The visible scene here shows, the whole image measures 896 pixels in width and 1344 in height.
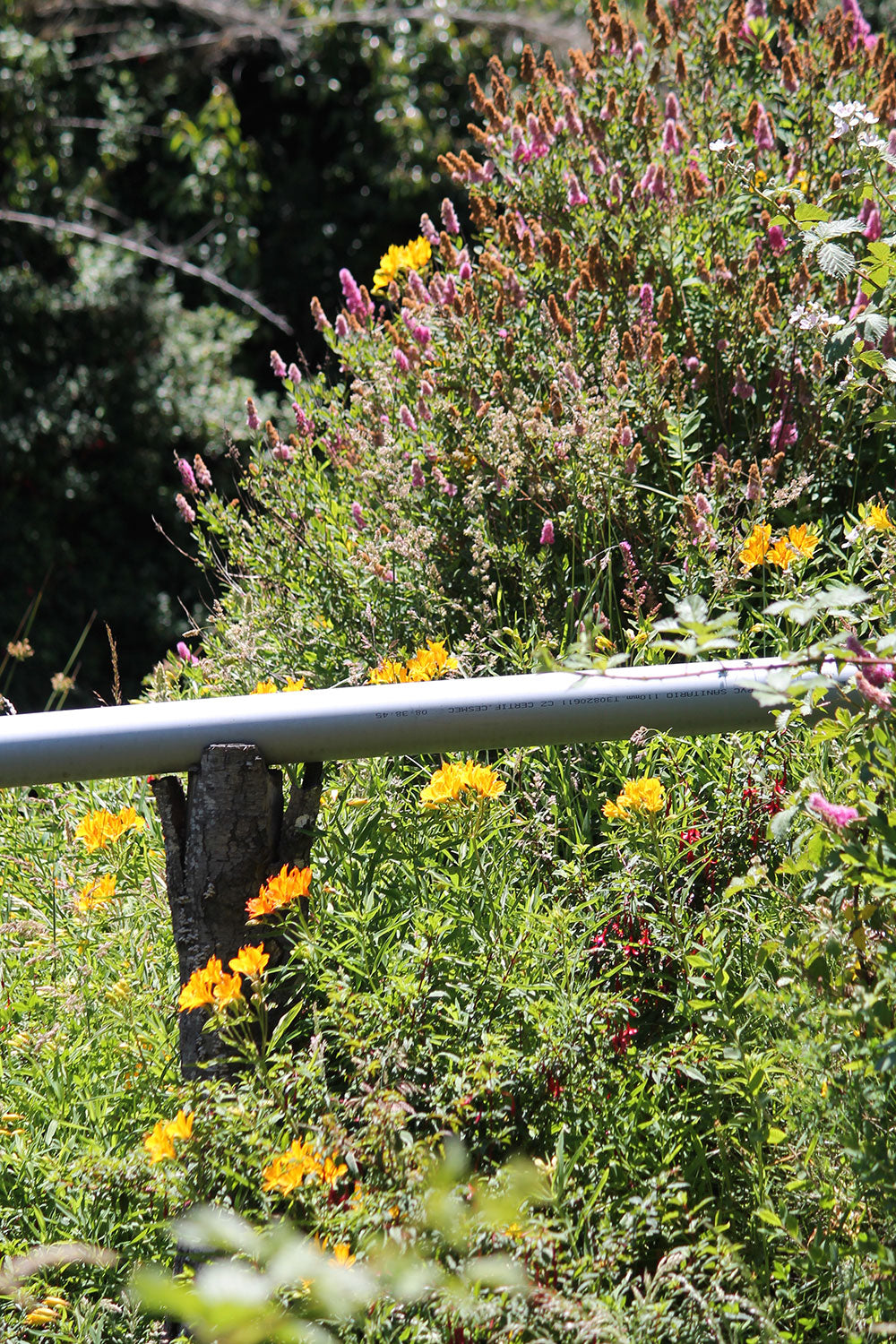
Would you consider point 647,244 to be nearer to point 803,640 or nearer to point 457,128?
point 803,640

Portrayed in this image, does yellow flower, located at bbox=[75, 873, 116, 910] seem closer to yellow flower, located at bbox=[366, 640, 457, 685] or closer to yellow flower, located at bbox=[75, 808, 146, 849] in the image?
yellow flower, located at bbox=[75, 808, 146, 849]

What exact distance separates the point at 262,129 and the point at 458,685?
8376 millimetres

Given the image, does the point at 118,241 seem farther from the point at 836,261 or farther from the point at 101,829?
the point at 836,261

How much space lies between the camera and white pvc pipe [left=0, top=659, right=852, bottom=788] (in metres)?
2.00

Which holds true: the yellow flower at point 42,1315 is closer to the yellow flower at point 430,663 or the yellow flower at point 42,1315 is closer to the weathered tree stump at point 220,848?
the weathered tree stump at point 220,848

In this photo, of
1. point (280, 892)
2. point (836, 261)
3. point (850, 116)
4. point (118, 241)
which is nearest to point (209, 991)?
point (280, 892)

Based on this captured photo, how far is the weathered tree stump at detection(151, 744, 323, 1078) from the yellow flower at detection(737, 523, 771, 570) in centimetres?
103

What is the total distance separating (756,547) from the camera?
2.48m

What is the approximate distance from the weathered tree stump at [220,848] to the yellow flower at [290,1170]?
0.40 m

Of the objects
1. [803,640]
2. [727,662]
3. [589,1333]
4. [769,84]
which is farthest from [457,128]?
[589,1333]

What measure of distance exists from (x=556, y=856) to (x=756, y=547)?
2.57ft

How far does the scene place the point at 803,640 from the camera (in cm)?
246

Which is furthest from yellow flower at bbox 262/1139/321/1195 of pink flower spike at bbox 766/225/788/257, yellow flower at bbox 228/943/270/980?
pink flower spike at bbox 766/225/788/257

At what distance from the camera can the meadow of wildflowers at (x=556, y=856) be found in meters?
1.66
